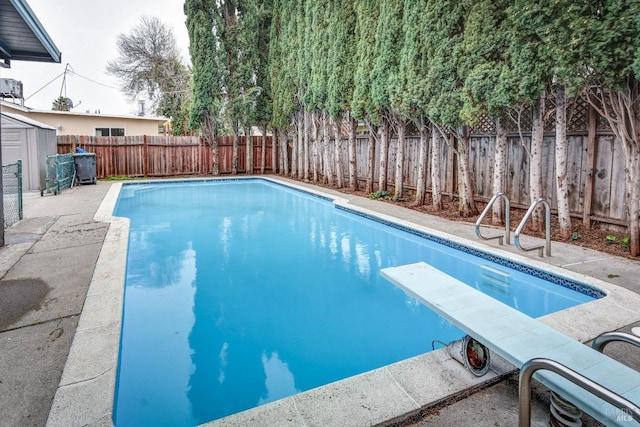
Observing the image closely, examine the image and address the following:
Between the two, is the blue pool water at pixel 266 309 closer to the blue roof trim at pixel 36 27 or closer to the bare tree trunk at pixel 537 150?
the bare tree trunk at pixel 537 150

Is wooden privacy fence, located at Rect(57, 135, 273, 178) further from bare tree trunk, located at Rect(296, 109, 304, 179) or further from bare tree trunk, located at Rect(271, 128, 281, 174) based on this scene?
bare tree trunk, located at Rect(296, 109, 304, 179)

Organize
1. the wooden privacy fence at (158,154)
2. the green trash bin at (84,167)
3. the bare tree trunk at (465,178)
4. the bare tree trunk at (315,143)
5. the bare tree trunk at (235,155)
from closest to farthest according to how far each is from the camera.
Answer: the bare tree trunk at (465,178), the green trash bin at (84,167), the bare tree trunk at (315,143), the wooden privacy fence at (158,154), the bare tree trunk at (235,155)

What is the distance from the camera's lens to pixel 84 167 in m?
12.9

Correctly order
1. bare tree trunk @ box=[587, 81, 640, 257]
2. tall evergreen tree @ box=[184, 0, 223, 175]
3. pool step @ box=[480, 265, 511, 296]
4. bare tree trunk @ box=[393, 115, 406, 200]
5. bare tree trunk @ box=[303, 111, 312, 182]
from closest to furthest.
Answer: pool step @ box=[480, 265, 511, 296] → bare tree trunk @ box=[587, 81, 640, 257] → bare tree trunk @ box=[393, 115, 406, 200] → bare tree trunk @ box=[303, 111, 312, 182] → tall evergreen tree @ box=[184, 0, 223, 175]

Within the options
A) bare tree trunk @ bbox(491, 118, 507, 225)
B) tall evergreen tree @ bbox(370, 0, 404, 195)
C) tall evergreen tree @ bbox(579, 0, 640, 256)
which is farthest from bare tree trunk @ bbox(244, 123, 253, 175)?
tall evergreen tree @ bbox(579, 0, 640, 256)

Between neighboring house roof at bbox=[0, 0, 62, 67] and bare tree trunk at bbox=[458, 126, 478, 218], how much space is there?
265 inches

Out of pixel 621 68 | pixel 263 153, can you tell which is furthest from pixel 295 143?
pixel 621 68

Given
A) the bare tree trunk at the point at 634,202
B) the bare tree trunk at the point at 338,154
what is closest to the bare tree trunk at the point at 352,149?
the bare tree trunk at the point at 338,154

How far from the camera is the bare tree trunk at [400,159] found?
31.5ft

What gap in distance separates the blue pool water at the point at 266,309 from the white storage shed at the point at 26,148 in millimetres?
5577

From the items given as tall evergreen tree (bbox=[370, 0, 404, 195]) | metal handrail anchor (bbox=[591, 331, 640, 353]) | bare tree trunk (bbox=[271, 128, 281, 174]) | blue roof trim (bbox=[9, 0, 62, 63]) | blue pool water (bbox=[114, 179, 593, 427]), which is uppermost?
tall evergreen tree (bbox=[370, 0, 404, 195])

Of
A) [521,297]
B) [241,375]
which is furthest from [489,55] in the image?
[241,375]

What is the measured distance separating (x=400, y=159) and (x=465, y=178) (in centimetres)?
226

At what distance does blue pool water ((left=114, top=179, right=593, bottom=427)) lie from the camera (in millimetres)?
2974
